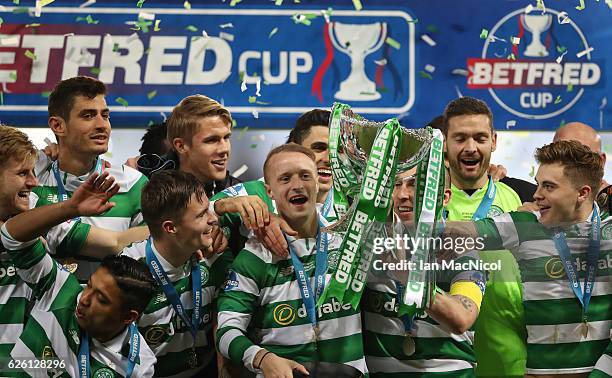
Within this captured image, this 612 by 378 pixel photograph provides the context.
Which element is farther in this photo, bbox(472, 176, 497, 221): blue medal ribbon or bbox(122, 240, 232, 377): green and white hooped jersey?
bbox(472, 176, 497, 221): blue medal ribbon

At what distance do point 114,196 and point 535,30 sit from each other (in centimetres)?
229

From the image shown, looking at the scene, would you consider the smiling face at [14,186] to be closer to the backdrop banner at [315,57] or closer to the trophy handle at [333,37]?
the backdrop banner at [315,57]

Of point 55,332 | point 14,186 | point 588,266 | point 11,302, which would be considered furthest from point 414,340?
point 14,186

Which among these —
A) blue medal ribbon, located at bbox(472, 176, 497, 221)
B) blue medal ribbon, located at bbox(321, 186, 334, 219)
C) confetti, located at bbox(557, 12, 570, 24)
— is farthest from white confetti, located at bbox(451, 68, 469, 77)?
blue medal ribbon, located at bbox(321, 186, 334, 219)

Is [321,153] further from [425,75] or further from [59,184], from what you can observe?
[59,184]

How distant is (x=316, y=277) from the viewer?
330 cm

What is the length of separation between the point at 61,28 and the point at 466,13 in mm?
1960

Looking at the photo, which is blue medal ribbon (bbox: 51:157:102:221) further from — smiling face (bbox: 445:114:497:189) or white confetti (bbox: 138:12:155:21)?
smiling face (bbox: 445:114:497:189)

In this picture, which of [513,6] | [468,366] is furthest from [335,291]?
[513,6]

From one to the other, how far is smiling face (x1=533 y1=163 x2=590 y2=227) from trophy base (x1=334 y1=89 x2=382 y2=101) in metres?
1.38

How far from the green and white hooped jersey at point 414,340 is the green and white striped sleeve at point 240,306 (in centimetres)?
38

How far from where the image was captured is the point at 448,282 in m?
3.29

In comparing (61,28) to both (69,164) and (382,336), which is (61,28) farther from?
(382,336)

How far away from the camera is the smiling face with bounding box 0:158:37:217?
3.32m
